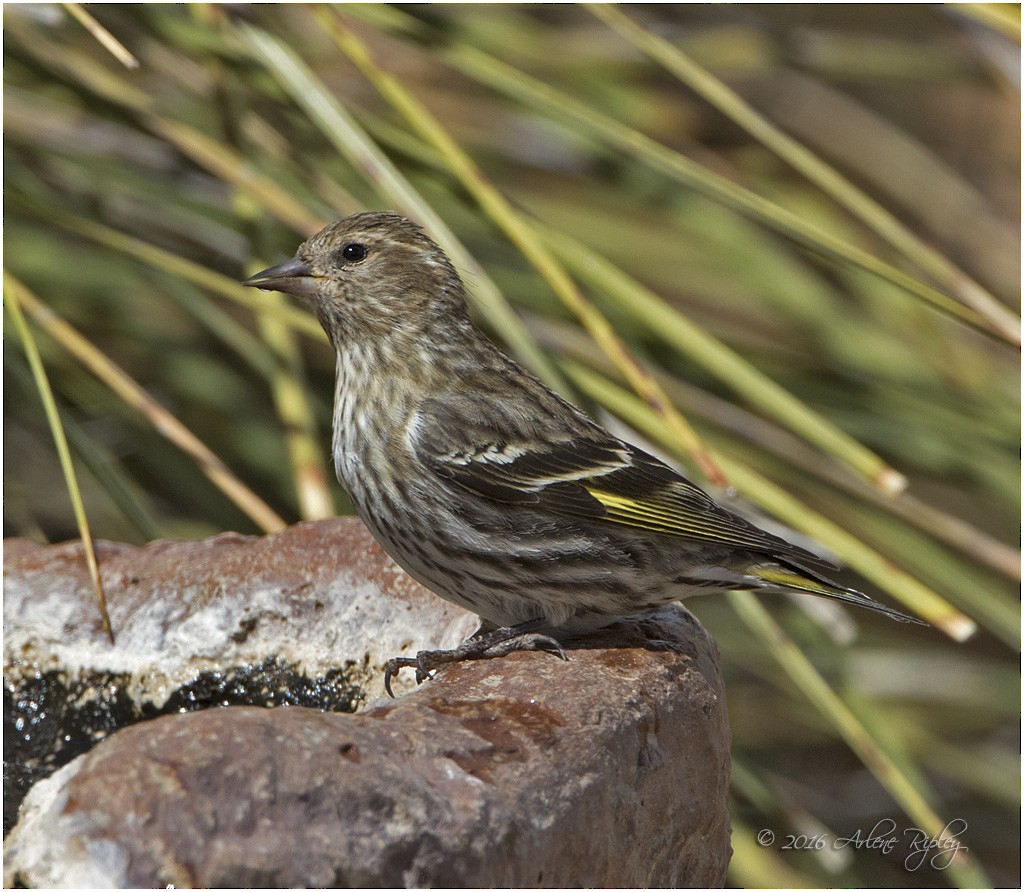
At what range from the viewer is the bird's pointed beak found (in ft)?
11.5

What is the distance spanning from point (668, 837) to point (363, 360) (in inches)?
58.0

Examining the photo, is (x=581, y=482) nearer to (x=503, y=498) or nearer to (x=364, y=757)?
(x=503, y=498)

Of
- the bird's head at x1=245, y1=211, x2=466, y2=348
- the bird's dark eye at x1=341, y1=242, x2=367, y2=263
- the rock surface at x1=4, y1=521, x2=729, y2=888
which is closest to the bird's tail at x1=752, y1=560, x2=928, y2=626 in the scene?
the rock surface at x1=4, y1=521, x2=729, y2=888

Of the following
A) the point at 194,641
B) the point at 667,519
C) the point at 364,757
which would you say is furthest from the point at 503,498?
the point at 364,757

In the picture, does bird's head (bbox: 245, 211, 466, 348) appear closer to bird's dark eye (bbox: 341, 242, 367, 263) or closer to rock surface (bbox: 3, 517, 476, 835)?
bird's dark eye (bbox: 341, 242, 367, 263)

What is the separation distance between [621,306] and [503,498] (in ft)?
2.12

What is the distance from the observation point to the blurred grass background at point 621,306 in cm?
351

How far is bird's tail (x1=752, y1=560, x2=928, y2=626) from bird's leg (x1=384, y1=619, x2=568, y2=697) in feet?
1.89

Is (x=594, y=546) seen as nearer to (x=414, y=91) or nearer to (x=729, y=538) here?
(x=729, y=538)

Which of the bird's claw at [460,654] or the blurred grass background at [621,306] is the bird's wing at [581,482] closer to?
the blurred grass background at [621,306]

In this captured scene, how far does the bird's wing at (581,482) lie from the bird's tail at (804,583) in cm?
7

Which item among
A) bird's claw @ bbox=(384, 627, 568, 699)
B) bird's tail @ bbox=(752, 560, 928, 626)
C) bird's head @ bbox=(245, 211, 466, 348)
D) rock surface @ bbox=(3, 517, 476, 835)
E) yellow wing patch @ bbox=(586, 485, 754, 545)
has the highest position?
bird's head @ bbox=(245, 211, 466, 348)

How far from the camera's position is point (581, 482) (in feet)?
10.8

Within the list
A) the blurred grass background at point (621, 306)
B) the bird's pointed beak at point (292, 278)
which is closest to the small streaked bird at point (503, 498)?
the bird's pointed beak at point (292, 278)
